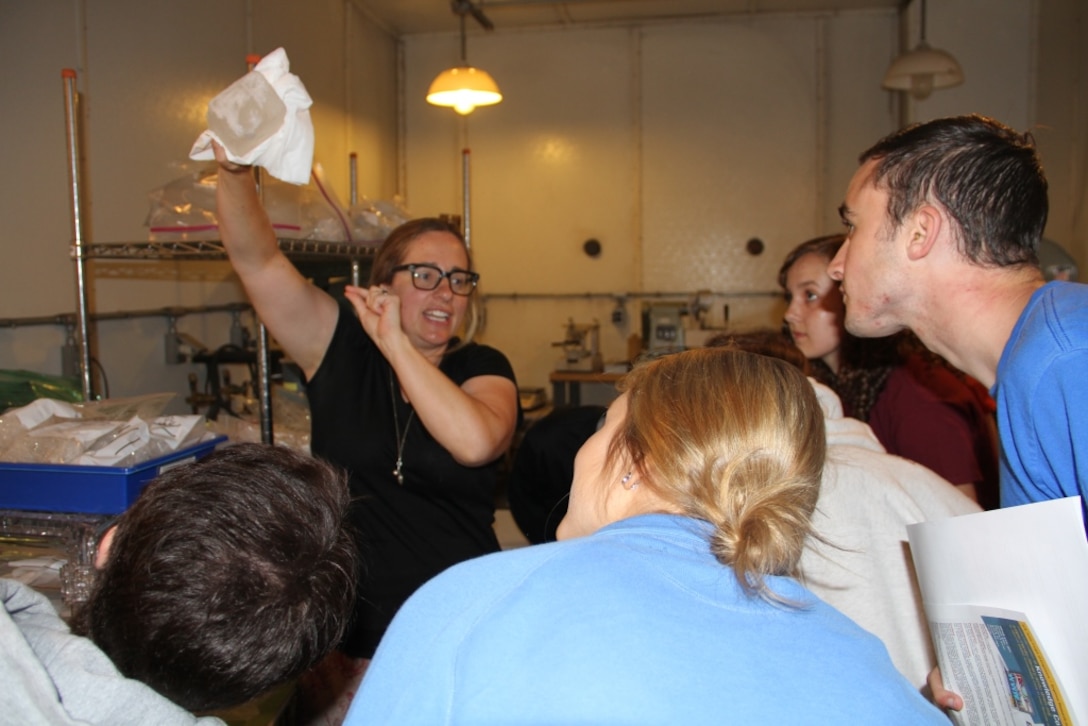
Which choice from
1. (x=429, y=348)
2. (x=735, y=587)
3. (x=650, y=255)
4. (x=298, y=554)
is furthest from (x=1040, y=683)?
(x=650, y=255)

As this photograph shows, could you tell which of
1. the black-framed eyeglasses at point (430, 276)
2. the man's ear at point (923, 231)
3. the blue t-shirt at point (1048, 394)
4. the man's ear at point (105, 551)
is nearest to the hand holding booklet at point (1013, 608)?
the blue t-shirt at point (1048, 394)

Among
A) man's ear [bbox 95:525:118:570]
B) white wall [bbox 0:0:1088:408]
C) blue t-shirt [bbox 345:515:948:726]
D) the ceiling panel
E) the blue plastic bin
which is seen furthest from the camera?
the ceiling panel

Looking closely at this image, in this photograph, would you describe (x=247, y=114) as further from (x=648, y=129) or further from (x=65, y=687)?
(x=648, y=129)

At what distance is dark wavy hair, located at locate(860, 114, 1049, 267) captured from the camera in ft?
3.48

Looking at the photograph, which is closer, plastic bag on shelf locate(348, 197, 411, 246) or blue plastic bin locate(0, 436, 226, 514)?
blue plastic bin locate(0, 436, 226, 514)

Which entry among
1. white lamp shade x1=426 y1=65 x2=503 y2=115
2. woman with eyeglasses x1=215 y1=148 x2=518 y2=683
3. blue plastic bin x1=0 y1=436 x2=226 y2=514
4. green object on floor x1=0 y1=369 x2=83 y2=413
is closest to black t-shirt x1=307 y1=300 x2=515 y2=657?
woman with eyeglasses x1=215 y1=148 x2=518 y2=683

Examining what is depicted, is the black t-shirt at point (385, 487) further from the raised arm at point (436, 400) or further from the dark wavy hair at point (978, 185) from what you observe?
the dark wavy hair at point (978, 185)

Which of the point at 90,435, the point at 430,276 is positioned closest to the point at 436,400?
the point at 430,276

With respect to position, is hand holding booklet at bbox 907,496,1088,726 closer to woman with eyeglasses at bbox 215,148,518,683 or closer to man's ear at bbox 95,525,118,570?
woman with eyeglasses at bbox 215,148,518,683

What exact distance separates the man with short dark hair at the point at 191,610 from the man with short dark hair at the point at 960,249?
2.74 ft

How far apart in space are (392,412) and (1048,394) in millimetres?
1131

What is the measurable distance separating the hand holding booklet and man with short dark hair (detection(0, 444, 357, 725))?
706 mm

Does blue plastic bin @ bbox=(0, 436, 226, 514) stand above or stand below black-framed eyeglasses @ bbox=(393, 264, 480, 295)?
A: below

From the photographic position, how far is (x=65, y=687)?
670 millimetres
